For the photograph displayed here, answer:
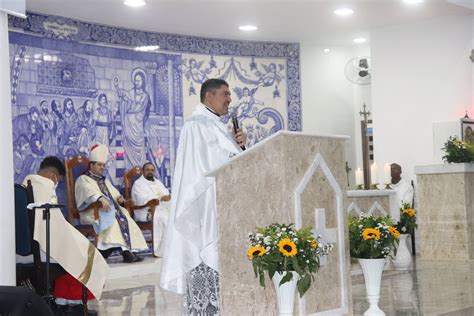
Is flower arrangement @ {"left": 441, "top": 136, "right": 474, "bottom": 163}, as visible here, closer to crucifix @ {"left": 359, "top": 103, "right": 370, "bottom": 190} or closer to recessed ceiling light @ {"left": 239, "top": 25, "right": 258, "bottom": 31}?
crucifix @ {"left": 359, "top": 103, "right": 370, "bottom": 190}

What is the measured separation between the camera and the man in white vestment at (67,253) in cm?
612

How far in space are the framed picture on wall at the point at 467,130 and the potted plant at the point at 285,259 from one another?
692 centimetres

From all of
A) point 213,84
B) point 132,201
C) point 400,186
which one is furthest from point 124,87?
point 213,84

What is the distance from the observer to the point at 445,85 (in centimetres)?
1148

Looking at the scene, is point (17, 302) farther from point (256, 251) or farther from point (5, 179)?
point (5, 179)

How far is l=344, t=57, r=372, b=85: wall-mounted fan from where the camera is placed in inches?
515

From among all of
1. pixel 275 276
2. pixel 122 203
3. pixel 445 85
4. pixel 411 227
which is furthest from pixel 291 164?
pixel 445 85

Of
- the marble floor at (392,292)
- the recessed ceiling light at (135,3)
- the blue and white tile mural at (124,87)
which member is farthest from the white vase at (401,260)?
the recessed ceiling light at (135,3)

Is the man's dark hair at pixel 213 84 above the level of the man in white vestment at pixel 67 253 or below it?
above

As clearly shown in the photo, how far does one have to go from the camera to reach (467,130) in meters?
10.9

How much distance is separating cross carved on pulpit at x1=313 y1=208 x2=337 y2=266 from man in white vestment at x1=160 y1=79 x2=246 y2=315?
0.67 metres

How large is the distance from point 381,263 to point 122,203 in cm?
547

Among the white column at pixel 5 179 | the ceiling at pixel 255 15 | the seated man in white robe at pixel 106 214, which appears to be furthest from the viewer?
the ceiling at pixel 255 15

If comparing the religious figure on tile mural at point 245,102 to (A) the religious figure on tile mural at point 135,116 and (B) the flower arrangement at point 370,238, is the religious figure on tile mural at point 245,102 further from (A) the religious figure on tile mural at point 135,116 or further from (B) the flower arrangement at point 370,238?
(B) the flower arrangement at point 370,238
